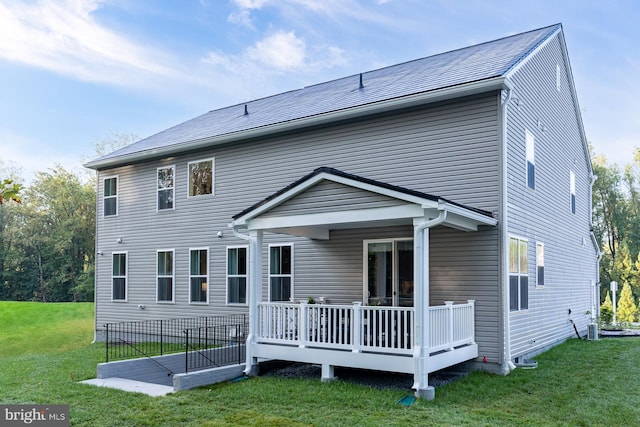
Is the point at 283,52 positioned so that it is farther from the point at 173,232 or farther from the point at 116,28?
the point at 173,232

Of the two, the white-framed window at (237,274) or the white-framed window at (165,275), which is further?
the white-framed window at (165,275)

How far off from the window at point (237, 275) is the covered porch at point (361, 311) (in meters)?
3.14

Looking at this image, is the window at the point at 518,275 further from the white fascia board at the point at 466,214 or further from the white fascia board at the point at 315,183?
the white fascia board at the point at 315,183

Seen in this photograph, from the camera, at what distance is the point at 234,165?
13.9m

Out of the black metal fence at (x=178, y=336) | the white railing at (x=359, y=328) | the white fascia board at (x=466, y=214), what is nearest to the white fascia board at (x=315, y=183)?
the white fascia board at (x=466, y=214)

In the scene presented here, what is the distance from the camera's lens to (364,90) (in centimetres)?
1313

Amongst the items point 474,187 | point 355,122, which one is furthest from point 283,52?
point 474,187

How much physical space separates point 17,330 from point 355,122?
15587 millimetres

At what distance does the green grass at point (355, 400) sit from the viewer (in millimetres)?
6805

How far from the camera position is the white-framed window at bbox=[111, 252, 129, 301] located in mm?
16094

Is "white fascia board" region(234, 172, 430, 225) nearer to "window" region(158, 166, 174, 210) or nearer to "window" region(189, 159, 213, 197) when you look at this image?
"window" region(189, 159, 213, 197)

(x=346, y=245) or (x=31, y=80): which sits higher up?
(x=31, y=80)

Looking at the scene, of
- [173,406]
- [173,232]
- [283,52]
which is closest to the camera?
[173,406]

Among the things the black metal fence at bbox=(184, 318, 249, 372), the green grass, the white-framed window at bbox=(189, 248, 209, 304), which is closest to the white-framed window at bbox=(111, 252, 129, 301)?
the white-framed window at bbox=(189, 248, 209, 304)
